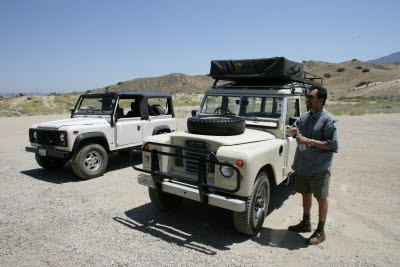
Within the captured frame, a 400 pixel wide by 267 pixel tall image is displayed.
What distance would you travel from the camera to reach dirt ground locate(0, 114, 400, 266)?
3303mm

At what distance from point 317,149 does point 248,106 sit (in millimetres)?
1907

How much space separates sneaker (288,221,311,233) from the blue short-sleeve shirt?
2.69 feet

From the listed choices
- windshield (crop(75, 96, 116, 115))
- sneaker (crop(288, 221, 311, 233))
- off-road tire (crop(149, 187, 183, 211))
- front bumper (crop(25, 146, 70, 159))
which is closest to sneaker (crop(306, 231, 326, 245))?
sneaker (crop(288, 221, 311, 233))

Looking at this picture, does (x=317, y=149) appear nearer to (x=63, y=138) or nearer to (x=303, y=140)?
(x=303, y=140)

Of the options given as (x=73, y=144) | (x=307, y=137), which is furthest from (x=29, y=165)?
(x=307, y=137)

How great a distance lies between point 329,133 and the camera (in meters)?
3.32

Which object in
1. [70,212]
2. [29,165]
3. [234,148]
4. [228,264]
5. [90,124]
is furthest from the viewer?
[29,165]

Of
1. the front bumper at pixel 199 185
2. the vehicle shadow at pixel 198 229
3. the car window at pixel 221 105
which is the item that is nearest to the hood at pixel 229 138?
the front bumper at pixel 199 185

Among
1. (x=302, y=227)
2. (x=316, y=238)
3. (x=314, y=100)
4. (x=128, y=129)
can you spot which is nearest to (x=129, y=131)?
(x=128, y=129)

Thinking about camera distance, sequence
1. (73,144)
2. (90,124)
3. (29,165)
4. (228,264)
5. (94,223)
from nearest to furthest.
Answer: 1. (228,264)
2. (94,223)
3. (73,144)
4. (90,124)
5. (29,165)

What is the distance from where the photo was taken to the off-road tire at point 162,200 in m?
4.43

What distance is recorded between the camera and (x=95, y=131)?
248 inches

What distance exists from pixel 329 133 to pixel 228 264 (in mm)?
1958

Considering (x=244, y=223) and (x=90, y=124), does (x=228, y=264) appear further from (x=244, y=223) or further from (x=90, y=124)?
(x=90, y=124)
